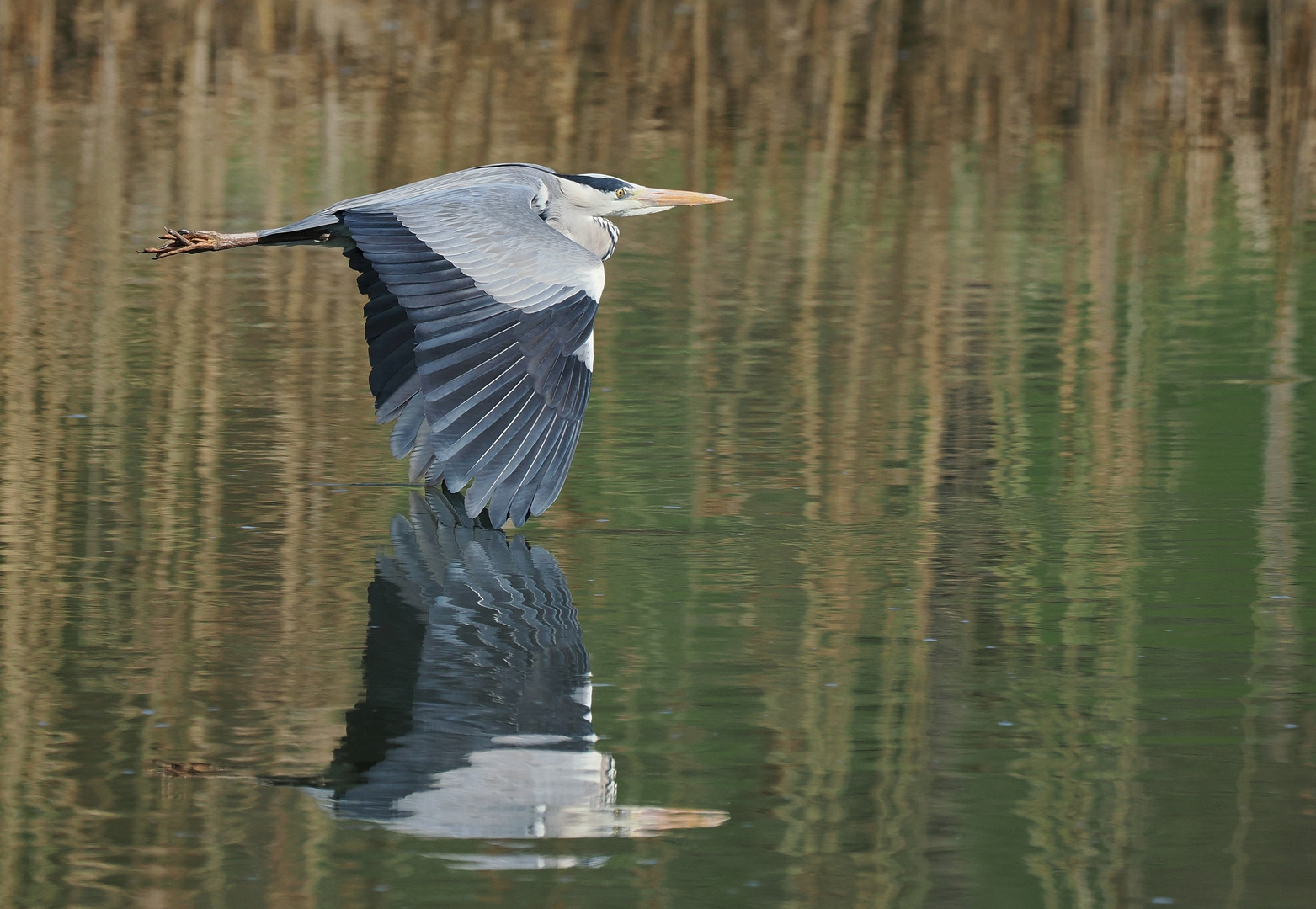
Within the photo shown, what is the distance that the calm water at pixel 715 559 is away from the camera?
13.5 ft

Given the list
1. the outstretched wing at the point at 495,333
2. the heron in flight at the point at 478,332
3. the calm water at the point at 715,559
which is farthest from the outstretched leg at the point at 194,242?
the outstretched wing at the point at 495,333

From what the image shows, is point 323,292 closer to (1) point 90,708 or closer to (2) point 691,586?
(2) point 691,586

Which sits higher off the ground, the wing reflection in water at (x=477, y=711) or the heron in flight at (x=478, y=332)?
the heron in flight at (x=478, y=332)

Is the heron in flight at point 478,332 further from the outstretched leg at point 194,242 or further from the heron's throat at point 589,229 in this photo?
the outstretched leg at point 194,242

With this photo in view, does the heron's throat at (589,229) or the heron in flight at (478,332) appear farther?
the heron's throat at (589,229)

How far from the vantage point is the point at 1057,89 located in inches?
649

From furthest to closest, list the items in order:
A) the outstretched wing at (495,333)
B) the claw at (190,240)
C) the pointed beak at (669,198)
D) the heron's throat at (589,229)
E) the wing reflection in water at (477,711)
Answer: the pointed beak at (669,198) < the claw at (190,240) < the heron's throat at (589,229) < the outstretched wing at (495,333) < the wing reflection in water at (477,711)

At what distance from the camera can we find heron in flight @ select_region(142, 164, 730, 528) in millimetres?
5832

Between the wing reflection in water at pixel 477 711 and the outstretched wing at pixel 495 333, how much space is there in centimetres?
24

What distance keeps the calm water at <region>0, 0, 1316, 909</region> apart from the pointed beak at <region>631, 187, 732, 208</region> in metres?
0.74

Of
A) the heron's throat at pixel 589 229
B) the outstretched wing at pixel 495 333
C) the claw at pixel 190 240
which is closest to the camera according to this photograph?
the outstretched wing at pixel 495 333

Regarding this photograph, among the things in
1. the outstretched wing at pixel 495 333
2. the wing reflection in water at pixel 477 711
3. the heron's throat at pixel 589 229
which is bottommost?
the wing reflection in water at pixel 477 711

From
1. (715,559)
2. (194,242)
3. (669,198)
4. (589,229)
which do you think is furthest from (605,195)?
(715,559)

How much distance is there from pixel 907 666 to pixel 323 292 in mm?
6112
